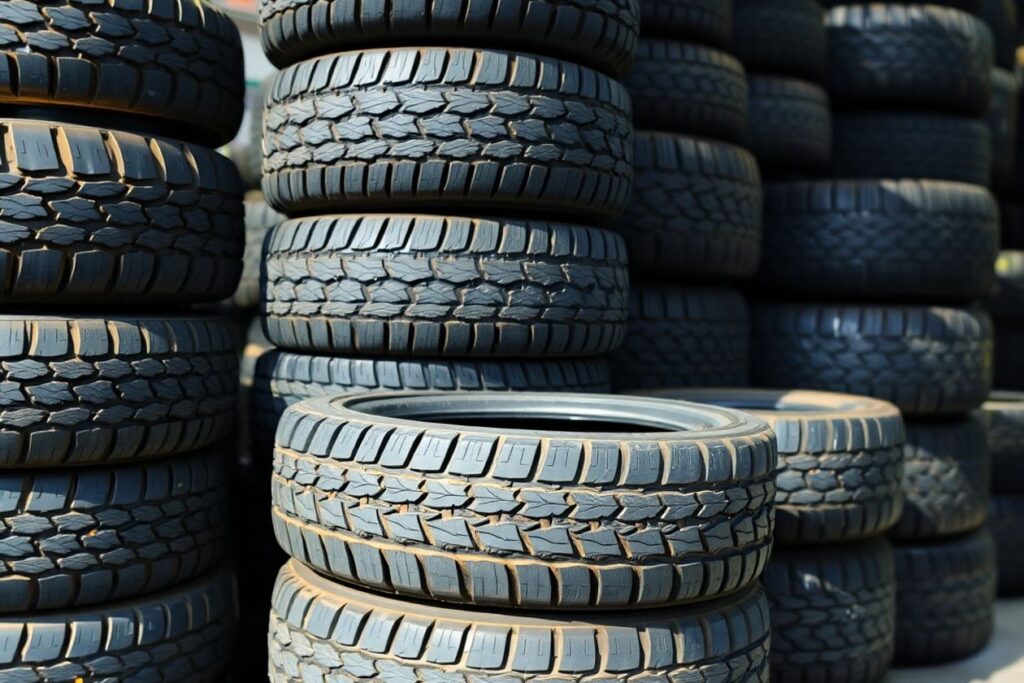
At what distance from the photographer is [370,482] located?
1666 mm

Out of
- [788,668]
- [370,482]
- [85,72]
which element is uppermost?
[85,72]

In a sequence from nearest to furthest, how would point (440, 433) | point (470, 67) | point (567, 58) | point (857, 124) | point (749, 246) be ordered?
1. point (440, 433)
2. point (470, 67)
3. point (567, 58)
4. point (749, 246)
5. point (857, 124)

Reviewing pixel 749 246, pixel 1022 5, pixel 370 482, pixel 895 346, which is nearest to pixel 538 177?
pixel 370 482

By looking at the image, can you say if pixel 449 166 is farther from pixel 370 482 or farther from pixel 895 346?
pixel 895 346

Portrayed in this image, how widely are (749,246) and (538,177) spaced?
1.18m

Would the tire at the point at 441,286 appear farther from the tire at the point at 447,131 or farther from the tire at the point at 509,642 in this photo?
the tire at the point at 509,642

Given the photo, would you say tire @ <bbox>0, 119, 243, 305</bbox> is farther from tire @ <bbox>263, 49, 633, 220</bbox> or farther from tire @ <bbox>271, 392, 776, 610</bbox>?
tire @ <bbox>271, 392, 776, 610</bbox>

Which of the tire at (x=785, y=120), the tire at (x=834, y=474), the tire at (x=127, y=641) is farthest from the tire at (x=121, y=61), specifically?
the tire at (x=785, y=120)

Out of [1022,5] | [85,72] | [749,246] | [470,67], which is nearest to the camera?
[85,72]

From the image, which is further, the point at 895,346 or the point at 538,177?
the point at 895,346

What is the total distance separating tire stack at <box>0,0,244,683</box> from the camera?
1.96 metres

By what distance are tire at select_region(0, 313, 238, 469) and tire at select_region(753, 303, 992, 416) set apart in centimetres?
213

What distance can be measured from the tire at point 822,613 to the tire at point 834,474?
6 centimetres

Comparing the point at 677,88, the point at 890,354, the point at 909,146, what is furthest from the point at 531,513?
the point at 909,146
